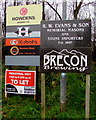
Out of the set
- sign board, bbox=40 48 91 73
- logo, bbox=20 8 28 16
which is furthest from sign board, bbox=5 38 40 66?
sign board, bbox=40 48 91 73

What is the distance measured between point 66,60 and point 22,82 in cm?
157

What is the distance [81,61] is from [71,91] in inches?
66.5

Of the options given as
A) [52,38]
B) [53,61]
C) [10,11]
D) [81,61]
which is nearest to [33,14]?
[10,11]

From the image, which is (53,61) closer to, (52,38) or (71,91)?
(52,38)

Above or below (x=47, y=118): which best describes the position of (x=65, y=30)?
above

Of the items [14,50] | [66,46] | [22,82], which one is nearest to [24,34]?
[14,50]

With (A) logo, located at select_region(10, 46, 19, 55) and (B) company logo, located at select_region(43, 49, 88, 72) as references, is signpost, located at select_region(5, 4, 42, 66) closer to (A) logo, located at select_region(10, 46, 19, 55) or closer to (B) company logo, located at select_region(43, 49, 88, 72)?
(A) logo, located at select_region(10, 46, 19, 55)

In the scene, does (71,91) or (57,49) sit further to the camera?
(71,91)

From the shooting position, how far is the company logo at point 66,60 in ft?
9.86

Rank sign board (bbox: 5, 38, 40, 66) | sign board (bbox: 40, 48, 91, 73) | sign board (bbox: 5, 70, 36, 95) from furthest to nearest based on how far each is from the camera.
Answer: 1. sign board (bbox: 5, 70, 36, 95)
2. sign board (bbox: 5, 38, 40, 66)
3. sign board (bbox: 40, 48, 91, 73)

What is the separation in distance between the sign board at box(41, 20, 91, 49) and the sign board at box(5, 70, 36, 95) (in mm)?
1249

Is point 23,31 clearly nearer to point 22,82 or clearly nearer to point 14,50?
point 14,50

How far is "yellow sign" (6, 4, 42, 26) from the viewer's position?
3871mm

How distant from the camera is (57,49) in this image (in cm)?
310
